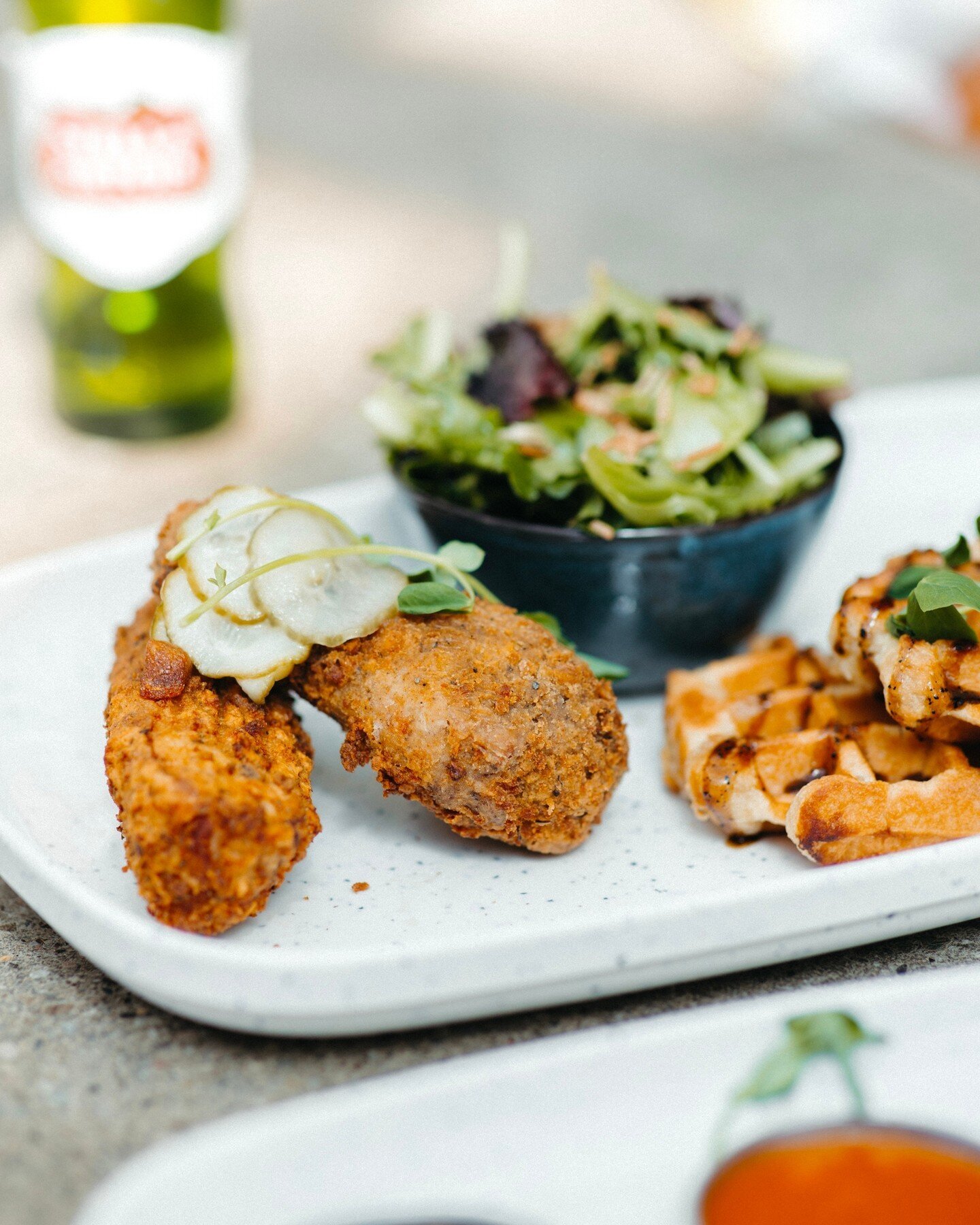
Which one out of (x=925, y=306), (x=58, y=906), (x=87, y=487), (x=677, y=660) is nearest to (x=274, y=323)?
(x=87, y=487)

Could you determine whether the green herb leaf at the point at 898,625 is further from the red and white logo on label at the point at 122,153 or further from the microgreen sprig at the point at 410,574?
the red and white logo on label at the point at 122,153

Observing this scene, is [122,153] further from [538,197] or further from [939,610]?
[538,197]

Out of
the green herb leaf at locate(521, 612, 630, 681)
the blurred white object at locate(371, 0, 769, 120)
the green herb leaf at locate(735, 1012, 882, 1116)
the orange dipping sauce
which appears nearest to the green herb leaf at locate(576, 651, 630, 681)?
the green herb leaf at locate(521, 612, 630, 681)

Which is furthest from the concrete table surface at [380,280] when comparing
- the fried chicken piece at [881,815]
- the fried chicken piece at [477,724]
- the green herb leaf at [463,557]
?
the green herb leaf at [463,557]

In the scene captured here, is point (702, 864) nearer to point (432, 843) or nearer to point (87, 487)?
point (432, 843)

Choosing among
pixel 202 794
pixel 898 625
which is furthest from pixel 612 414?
pixel 202 794

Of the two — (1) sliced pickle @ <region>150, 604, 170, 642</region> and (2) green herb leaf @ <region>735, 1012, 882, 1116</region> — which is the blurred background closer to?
(1) sliced pickle @ <region>150, 604, 170, 642</region>
